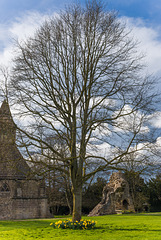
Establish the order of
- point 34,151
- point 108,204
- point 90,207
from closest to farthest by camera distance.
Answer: point 34,151 → point 108,204 → point 90,207

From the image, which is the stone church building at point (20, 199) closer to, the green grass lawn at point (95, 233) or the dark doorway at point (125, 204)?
the dark doorway at point (125, 204)

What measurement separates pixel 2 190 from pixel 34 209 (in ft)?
14.2

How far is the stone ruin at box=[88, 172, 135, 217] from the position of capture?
27967mm

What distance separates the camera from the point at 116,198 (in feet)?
96.7

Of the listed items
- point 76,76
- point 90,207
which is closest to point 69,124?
point 76,76

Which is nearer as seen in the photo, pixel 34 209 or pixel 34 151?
pixel 34 151

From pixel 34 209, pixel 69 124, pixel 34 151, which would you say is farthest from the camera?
pixel 34 209

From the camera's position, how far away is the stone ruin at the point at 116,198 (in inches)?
1101

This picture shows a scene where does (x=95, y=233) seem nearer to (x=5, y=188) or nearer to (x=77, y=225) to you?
(x=77, y=225)

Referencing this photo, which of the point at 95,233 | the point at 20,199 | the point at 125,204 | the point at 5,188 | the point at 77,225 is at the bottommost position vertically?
the point at 95,233

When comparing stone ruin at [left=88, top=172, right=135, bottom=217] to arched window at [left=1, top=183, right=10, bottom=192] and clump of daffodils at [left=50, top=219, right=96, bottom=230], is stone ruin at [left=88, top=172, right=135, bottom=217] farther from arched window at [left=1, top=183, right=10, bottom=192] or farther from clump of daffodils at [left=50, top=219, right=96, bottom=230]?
clump of daffodils at [left=50, top=219, right=96, bottom=230]

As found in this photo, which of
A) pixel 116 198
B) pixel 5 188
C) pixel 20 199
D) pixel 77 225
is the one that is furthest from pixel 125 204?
pixel 77 225

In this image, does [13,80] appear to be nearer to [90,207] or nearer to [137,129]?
[137,129]

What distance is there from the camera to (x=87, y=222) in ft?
40.0
